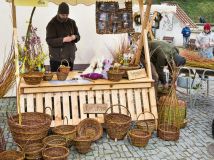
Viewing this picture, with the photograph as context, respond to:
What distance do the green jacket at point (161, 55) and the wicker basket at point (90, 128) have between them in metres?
1.90

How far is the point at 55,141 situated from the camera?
5449 millimetres

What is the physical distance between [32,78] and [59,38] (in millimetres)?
1381

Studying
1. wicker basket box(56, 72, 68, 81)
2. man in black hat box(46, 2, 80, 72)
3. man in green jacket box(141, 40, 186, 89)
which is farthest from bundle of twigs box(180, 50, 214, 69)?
wicker basket box(56, 72, 68, 81)

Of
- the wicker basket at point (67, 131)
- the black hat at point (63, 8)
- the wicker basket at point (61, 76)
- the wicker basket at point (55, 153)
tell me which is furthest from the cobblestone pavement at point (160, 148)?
the black hat at point (63, 8)

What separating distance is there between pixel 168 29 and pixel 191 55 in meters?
16.9

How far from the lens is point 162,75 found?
757 cm

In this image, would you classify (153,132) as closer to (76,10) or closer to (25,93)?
(25,93)

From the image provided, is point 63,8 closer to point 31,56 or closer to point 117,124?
point 31,56

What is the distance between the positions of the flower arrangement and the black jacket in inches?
11.4

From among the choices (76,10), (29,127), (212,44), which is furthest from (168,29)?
(29,127)

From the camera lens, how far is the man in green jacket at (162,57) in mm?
7254

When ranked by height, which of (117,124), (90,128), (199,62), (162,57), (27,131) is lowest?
(90,128)

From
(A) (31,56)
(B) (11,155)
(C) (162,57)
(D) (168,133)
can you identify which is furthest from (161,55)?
(B) (11,155)

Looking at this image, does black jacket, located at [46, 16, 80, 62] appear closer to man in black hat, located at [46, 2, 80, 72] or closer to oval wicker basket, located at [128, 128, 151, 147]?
man in black hat, located at [46, 2, 80, 72]
